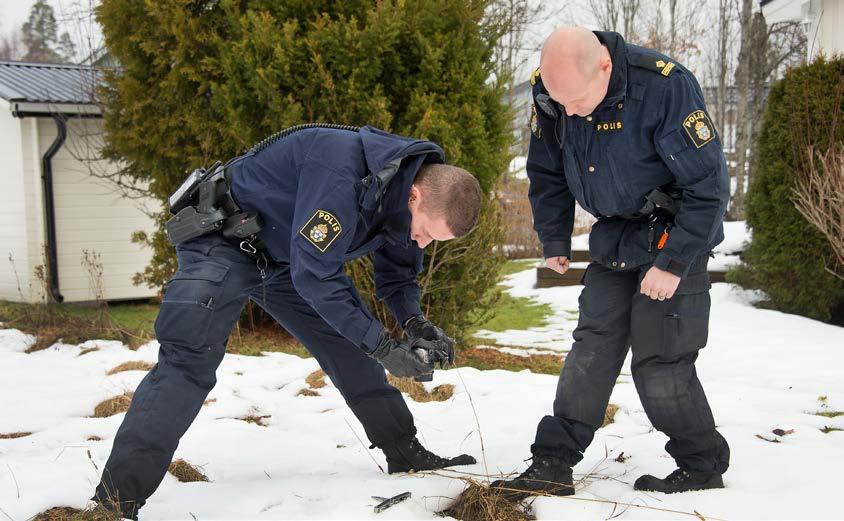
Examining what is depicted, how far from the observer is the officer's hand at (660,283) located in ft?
8.49

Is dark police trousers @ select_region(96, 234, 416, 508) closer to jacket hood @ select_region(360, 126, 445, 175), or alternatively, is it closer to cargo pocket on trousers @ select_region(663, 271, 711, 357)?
jacket hood @ select_region(360, 126, 445, 175)

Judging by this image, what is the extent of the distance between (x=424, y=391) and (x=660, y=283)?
229 cm

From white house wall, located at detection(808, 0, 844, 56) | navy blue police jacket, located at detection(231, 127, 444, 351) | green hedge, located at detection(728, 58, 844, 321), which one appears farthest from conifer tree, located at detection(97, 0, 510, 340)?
white house wall, located at detection(808, 0, 844, 56)

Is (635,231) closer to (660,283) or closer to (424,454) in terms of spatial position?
(660,283)

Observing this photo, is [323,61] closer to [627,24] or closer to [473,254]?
[473,254]

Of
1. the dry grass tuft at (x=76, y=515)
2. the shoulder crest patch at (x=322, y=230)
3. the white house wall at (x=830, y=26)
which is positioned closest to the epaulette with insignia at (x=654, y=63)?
the shoulder crest patch at (x=322, y=230)

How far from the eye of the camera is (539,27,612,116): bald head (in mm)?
2473

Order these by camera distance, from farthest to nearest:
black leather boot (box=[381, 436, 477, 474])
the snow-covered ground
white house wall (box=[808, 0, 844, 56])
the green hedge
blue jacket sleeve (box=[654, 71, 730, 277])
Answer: white house wall (box=[808, 0, 844, 56]) → the green hedge → black leather boot (box=[381, 436, 477, 474]) → the snow-covered ground → blue jacket sleeve (box=[654, 71, 730, 277])

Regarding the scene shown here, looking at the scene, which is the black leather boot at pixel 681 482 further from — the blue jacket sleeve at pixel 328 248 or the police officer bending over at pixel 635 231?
the blue jacket sleeve at pixel 328 248

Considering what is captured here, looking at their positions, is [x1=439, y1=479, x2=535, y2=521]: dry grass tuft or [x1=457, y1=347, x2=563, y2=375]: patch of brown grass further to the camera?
[x1=457, y1=347, x2=563, y2=375]: patch of brown grass

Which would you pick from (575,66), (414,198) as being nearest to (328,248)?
(414,198)

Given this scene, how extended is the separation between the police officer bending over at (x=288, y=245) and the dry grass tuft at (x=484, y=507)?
0.48 m

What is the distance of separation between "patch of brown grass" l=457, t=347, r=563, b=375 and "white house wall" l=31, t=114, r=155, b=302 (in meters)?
5.83

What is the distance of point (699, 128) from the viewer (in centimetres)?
251
